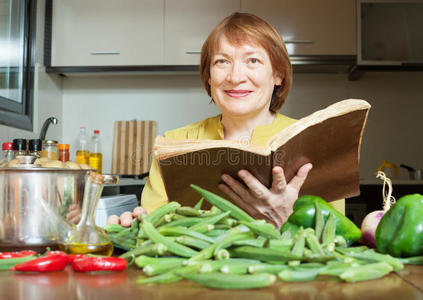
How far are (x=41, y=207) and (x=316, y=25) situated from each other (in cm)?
289

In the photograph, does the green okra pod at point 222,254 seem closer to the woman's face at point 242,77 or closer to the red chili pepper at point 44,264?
the red chili pepper at point 44,264

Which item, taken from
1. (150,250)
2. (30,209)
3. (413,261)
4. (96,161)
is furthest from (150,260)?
(96,161)

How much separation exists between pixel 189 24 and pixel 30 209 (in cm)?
279

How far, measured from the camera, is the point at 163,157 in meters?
0.85

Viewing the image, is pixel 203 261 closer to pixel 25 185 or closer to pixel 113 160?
pixel 25 185

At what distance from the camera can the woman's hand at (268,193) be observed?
1.03 metres

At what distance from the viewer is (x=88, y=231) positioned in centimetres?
69

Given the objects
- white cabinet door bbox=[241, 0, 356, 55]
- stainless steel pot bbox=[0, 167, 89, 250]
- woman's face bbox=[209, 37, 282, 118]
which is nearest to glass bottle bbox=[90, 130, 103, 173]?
white cabinet door bbox=[241, 0, 356, 55]

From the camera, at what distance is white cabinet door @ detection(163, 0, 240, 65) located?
129 inches

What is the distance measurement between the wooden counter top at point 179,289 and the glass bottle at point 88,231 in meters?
0.13

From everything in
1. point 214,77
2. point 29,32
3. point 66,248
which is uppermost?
point 29,32

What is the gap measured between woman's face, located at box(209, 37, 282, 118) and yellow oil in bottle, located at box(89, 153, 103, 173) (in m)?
1.95

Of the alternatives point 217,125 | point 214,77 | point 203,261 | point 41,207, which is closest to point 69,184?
point 41,207

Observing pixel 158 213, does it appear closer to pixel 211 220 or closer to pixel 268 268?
pixel 211 220
